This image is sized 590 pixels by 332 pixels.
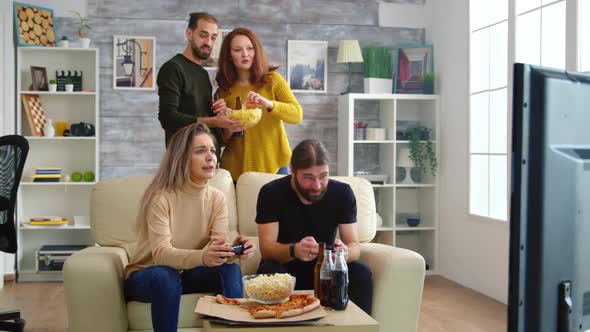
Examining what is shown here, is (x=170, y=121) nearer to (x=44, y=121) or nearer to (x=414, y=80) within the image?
(x=44, y=121)

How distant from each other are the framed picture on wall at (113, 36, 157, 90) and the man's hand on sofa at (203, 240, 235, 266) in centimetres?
359

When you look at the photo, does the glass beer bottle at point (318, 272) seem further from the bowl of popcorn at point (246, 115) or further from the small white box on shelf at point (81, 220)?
the small white box on shelf at point (81, 220)

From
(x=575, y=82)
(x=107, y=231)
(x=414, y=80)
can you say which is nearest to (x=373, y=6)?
(x=414, y=80)

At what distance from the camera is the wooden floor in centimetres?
437

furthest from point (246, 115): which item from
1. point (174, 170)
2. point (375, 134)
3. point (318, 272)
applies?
point (375, 134)

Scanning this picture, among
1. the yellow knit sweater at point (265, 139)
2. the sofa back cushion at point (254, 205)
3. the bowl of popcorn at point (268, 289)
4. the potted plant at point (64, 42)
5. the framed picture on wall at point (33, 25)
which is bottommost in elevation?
the bowl of popcorn at point (268, 289)

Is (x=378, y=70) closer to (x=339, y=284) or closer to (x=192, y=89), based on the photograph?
(x=192, y=89)

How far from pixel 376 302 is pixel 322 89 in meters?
3.55

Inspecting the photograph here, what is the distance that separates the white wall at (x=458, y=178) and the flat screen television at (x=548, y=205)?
4355 millimetres

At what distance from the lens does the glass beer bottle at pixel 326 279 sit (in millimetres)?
2498

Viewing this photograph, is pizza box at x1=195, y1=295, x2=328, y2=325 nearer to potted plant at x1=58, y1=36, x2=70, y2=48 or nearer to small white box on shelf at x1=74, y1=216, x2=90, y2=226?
small white box on shelf at x1=74, y1=216, x2=90, y2=226

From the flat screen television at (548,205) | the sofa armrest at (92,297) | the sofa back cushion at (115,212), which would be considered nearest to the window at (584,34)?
the sofa back cushion at (115,212)

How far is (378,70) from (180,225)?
3.58 meters

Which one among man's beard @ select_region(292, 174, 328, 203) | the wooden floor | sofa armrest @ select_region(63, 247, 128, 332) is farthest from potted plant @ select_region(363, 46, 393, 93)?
sofa armrest @ select_region(63, 247, 128, 332)
